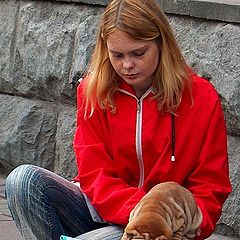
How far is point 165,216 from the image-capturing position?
3270 millimetres

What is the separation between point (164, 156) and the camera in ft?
12.0

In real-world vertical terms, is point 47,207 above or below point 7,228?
above

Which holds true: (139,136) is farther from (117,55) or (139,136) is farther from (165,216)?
(165,216)

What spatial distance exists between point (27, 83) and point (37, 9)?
1.48 ft

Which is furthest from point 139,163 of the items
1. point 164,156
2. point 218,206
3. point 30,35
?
point 30,35

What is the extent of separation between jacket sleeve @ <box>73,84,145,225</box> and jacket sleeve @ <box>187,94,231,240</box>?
0.22m

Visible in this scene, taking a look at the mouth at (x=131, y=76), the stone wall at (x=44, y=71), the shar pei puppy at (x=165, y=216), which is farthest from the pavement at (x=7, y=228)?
the mouth at (x=131, y=76)

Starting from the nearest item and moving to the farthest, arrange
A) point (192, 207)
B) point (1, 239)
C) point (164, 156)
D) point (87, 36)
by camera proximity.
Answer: point (192, 207), point (164, 156), point (1, 239), point (87, 36)

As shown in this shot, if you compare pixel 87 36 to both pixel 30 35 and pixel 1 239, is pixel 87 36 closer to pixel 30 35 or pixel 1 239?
pixel 30 35

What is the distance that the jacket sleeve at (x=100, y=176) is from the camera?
11.9ft

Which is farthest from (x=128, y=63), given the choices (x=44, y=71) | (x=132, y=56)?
(x=44, y=71)

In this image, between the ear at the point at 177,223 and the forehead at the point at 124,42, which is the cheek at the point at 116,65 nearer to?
the forehead at the point at 124,42

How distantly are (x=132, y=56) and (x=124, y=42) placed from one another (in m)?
0.06

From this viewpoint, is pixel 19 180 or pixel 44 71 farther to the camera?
pixel 44 71
